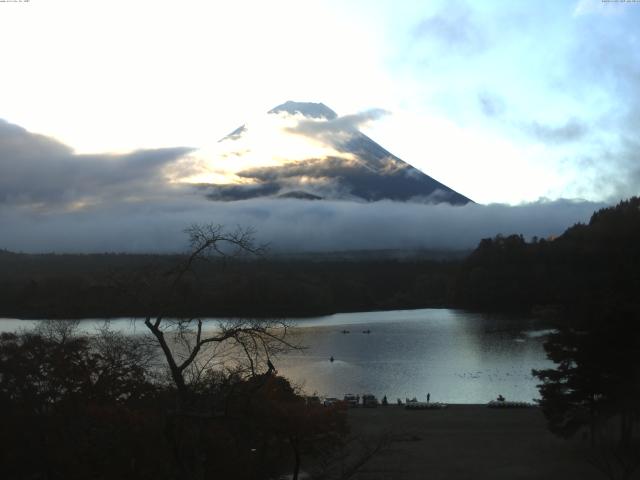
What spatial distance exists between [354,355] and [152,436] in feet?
59.4

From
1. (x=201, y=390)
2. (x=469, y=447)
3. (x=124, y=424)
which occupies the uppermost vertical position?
(x=201, y=390)

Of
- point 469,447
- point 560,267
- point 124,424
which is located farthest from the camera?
point 560,267

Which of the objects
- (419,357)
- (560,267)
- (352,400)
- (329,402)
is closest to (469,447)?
(329,402)

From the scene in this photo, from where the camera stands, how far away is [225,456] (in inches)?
188

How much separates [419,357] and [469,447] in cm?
1248

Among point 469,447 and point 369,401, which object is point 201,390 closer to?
point 469,447

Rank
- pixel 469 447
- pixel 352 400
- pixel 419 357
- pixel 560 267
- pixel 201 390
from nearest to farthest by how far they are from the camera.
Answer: pixel 201 390 → pixel 469 447 → pixel 352 400 → pixel 419 357 → pixel 560 267

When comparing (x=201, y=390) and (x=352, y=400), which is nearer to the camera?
(x=201, y=390)

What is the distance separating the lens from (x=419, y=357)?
22109 mm

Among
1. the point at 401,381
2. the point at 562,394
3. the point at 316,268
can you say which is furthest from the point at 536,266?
the point at 562,394

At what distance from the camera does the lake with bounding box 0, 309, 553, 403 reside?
1653 centimetres

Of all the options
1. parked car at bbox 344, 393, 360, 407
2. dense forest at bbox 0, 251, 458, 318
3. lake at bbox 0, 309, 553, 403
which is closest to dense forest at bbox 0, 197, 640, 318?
dense forest at bbox 0, 251, 458, 318

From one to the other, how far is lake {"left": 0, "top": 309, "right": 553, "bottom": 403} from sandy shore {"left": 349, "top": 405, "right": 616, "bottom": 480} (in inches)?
85.3

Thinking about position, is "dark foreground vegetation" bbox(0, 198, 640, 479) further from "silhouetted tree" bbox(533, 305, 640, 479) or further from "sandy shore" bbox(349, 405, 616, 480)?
"sandy shore" bbox(349, 405, 616, 480)
